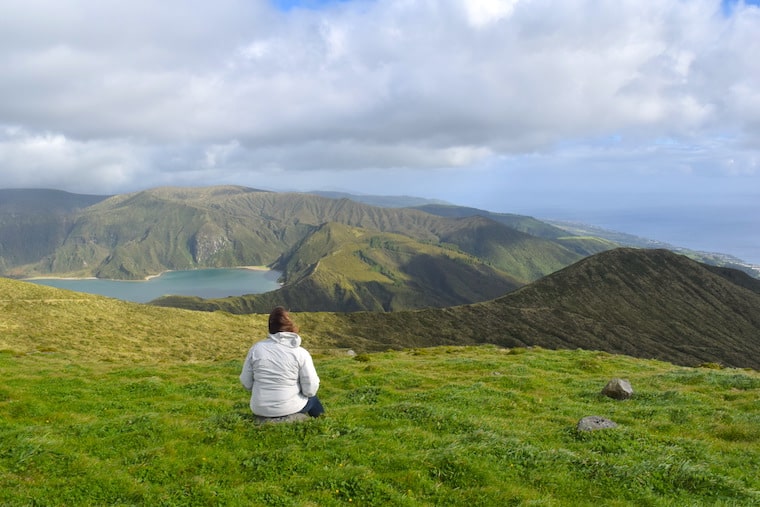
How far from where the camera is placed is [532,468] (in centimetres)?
1152

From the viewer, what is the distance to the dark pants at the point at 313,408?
44.6 feet

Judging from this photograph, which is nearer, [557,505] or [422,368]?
[557,505]

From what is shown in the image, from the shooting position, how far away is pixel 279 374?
1227 cm

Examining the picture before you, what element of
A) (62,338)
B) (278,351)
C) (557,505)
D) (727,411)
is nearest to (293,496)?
(278,351)

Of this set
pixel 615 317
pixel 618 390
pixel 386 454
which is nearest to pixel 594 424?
pixel 386 454

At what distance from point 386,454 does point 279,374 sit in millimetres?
3809

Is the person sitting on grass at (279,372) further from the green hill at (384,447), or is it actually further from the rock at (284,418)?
the green hill at (384,447)

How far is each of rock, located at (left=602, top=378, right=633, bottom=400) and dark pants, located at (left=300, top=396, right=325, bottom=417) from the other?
16.6m

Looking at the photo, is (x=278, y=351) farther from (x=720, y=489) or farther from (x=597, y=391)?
(x=597, y=391)

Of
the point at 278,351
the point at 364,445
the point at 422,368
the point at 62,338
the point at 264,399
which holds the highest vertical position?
the point at 278,351

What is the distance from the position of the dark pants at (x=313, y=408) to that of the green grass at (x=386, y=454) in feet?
1.47

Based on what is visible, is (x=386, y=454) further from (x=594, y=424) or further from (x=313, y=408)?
(x=594, y=424)

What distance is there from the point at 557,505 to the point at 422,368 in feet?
82.9

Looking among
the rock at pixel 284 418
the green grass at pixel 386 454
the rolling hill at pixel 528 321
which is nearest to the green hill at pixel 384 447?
the green grass at pixel 386 454
